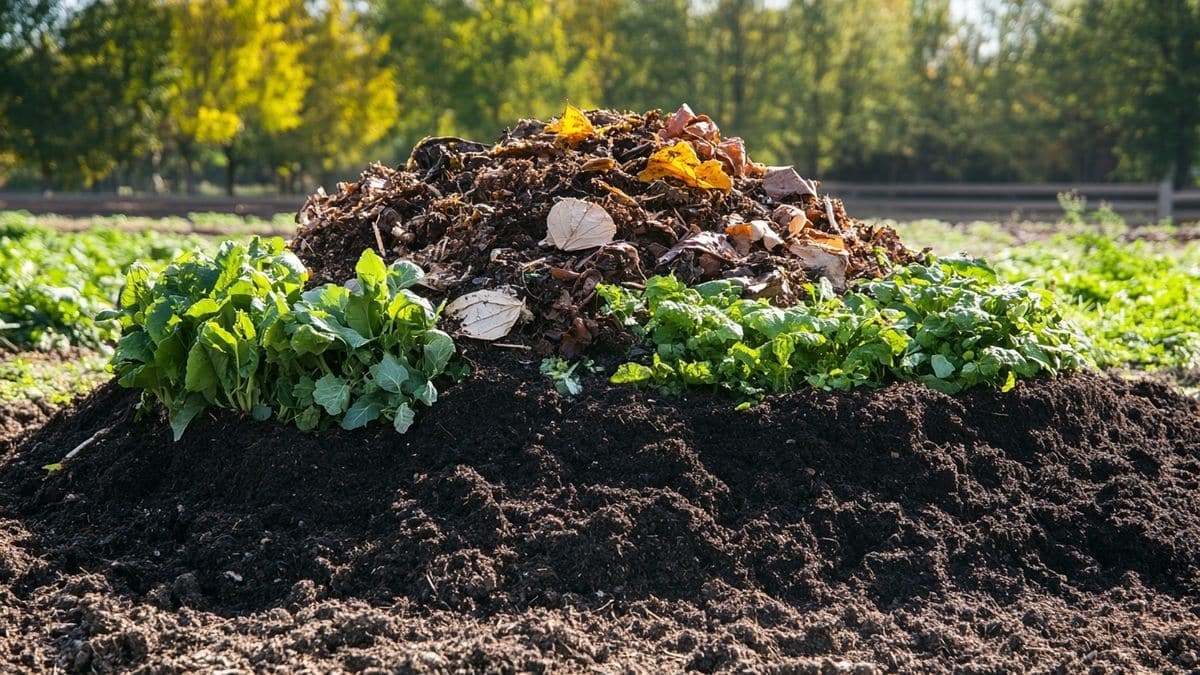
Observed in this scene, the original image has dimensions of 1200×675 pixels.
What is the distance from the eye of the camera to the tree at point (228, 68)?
2562 centimetres

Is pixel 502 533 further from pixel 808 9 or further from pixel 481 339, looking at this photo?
pixel 808 9

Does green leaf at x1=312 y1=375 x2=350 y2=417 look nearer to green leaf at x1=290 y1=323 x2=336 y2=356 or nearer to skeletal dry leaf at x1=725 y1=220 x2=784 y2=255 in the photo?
green leaf at x1=290 y1=323 x2=336 y2=356

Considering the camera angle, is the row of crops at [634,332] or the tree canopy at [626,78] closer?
the row of crops at [634,332]

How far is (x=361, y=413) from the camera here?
3385 mm

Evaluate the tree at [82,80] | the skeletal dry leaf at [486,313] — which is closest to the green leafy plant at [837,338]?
the skeletal dry leaf at [486,313]

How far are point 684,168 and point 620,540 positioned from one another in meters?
1.99

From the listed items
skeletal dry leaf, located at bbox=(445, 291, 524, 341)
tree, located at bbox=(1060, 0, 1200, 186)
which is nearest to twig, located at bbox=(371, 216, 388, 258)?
skeletal dry leaf, located at bbox=(445, 291, 524, 341)

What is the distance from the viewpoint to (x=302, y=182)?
38812mm

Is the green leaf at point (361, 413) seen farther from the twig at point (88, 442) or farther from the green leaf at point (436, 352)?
the twig at point (88, 442)

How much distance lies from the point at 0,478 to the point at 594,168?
8.26ft

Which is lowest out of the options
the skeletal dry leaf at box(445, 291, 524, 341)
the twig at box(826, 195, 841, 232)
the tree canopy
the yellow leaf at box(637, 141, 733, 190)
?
the skeletal dry leaf at box(445, 291, 524, 341)

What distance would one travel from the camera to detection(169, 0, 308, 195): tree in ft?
84.1

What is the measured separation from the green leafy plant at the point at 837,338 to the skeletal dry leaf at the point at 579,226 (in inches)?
10.1

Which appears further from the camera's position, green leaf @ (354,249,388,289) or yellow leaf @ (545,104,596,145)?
yellow leaf @ (545,104,596,145)
